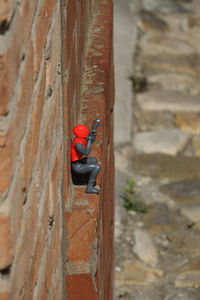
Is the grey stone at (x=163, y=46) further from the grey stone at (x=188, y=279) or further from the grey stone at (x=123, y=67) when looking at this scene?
the grey stone at (x=188, y=279)

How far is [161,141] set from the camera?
5898 millimetres

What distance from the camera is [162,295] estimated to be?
4426mm

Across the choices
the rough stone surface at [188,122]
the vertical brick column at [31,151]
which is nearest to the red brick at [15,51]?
the vertical brick column at [31,151]

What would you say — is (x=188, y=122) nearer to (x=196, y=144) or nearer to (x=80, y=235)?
(x=196, y=144)

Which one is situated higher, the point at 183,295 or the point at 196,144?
the point at 196,144

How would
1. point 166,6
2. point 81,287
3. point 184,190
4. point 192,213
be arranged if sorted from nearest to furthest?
point 81,287 < point 192,213 < point 184,190 < point 166,6

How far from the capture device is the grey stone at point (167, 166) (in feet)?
18.2

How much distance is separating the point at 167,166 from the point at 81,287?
3.46m

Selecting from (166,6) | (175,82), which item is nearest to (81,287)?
(175,82)

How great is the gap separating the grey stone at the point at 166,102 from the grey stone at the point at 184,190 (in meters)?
0.99

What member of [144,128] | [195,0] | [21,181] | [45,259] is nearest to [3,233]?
[21,181]

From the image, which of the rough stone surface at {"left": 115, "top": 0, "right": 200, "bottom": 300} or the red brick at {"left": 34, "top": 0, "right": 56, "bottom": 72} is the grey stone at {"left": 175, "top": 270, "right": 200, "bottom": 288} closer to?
the rough stone surface at {"left": 115, "top": 0, "right": 200, "bottom": 300}

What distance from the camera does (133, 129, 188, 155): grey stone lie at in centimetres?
582

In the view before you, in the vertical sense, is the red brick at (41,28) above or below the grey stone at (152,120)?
below
